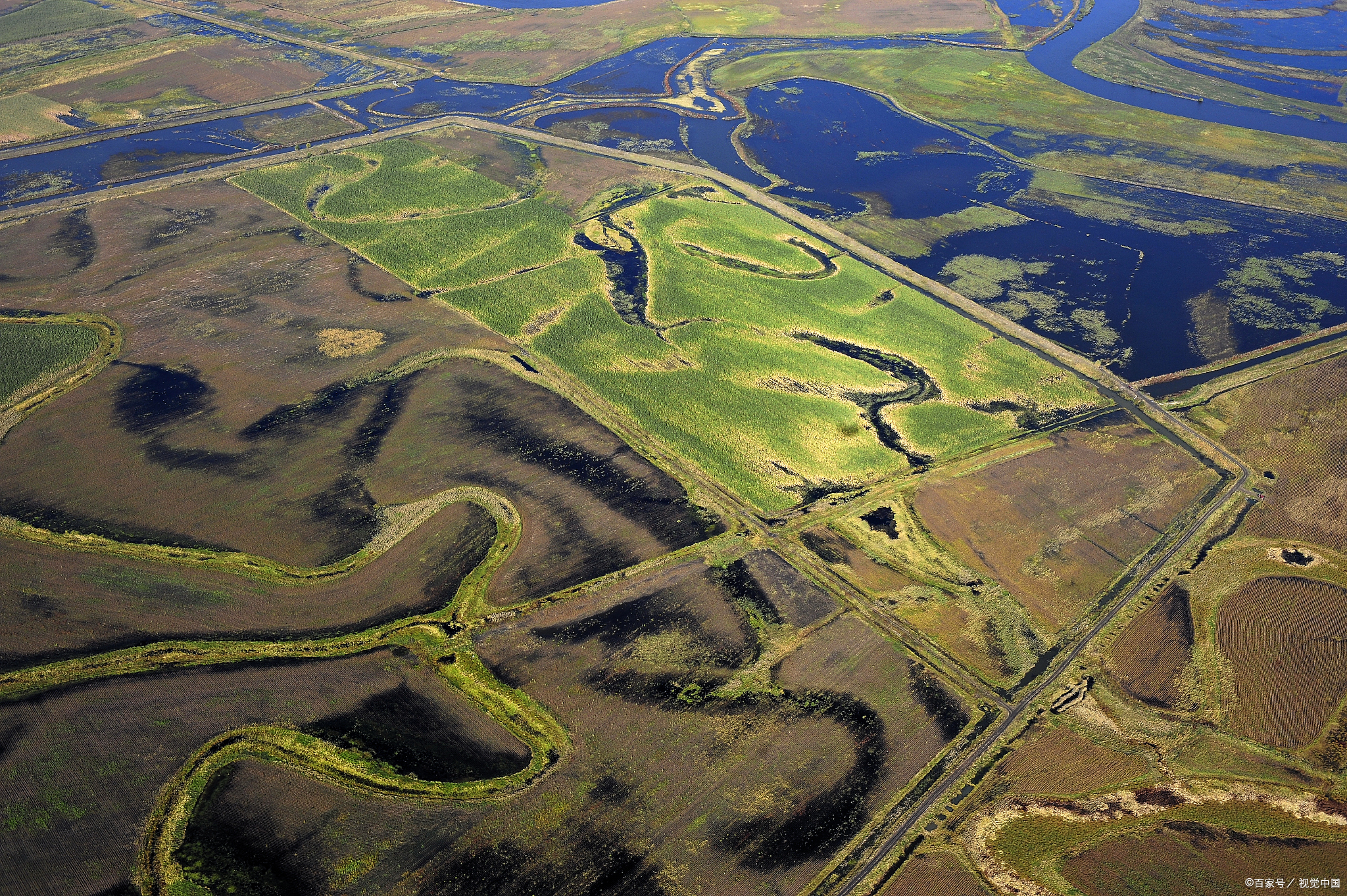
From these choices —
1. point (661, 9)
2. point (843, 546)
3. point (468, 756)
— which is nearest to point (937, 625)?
point (843, 546)

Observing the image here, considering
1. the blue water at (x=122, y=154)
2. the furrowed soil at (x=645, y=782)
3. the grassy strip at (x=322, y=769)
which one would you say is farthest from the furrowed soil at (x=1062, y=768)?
the blue water at (x=122, y=154)

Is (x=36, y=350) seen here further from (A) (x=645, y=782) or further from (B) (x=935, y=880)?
(B) (x=935, y=880)

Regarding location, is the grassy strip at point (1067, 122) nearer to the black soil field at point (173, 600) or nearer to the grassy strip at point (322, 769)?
the black soil field at point (173, 600)

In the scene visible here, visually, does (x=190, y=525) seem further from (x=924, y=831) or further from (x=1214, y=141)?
(x=1214, y=141)

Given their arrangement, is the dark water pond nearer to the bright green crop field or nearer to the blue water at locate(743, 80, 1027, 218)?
the blue water at locate(743, 80, 1027, 218)

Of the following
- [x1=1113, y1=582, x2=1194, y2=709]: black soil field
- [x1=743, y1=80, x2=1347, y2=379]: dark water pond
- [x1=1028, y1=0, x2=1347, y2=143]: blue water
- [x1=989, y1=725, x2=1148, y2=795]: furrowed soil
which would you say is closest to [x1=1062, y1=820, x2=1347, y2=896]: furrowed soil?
A: [x1=989, y1=725, x2=1148, y2=795]: furrowed soil
